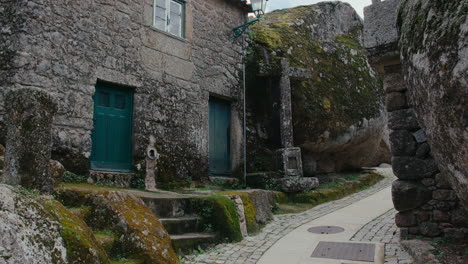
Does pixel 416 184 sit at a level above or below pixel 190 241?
above

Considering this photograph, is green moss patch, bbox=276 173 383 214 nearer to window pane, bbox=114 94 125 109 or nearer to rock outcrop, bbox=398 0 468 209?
window pane, bbox=114 94 125 109

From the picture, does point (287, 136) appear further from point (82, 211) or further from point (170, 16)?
point (82, 211)

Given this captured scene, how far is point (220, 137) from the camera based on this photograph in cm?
896

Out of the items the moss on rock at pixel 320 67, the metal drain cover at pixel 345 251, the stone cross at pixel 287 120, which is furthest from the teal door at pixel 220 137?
the metal drain cover at pixel 345 251

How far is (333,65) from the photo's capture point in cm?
1059

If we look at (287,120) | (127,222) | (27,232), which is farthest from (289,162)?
(27,232)

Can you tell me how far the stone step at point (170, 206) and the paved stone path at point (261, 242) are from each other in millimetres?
700

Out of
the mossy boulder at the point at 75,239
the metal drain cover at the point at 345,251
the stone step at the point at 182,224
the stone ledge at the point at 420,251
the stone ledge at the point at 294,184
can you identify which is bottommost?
the metal drain cover at the point at 345,251

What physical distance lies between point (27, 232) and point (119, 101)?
4900 millimetres

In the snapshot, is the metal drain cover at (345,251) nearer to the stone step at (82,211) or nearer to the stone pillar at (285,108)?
the stone step at (82,211)

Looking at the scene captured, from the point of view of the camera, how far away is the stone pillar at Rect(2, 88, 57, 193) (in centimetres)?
343

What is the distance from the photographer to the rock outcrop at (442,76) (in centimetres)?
177

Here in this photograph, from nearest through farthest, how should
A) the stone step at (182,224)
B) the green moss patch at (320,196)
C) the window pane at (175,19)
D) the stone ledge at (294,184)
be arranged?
the stone step at (182,224)
the green moss patch at (320,196)
the window pane at (175,19)
the stone ledge at (294,184)

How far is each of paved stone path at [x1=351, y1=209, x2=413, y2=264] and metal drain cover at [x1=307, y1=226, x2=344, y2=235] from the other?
0.30 m
